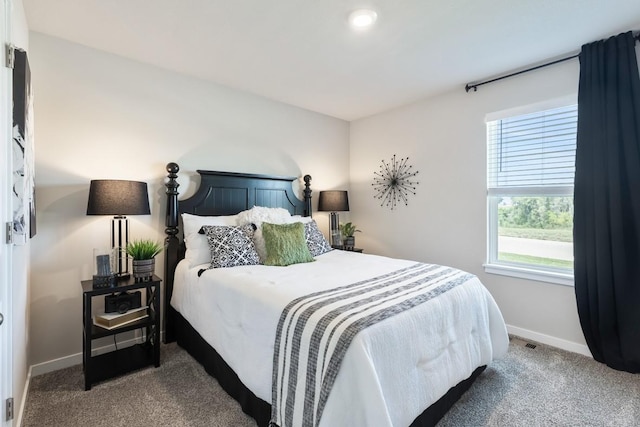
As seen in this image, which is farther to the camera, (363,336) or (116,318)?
(116,318)

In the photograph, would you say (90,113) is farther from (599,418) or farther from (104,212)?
(599,418)

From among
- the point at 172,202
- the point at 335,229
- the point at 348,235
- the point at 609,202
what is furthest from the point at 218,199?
the point at 609,202

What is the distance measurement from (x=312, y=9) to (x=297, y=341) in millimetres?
1953

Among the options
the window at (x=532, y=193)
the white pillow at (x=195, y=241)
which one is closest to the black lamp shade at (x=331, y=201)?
the white pillow at (x=195, y=241)

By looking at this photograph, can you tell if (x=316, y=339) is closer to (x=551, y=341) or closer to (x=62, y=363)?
(x=62, y=363)

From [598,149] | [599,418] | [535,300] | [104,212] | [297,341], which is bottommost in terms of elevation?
[599,418]

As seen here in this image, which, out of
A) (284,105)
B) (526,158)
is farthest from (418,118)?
(284,105)

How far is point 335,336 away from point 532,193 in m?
2.51

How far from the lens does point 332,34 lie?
2215mm

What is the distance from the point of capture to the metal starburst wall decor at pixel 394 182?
372cm

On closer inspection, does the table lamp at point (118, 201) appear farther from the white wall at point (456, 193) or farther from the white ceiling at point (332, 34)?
the white wall at point (456, 193)

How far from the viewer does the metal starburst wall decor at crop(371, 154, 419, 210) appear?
3721 millimetres

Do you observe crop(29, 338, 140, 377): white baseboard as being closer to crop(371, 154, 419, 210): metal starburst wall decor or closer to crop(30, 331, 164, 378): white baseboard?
crop(30, 331, 164, 378): white baseboard

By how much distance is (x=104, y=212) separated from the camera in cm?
215
